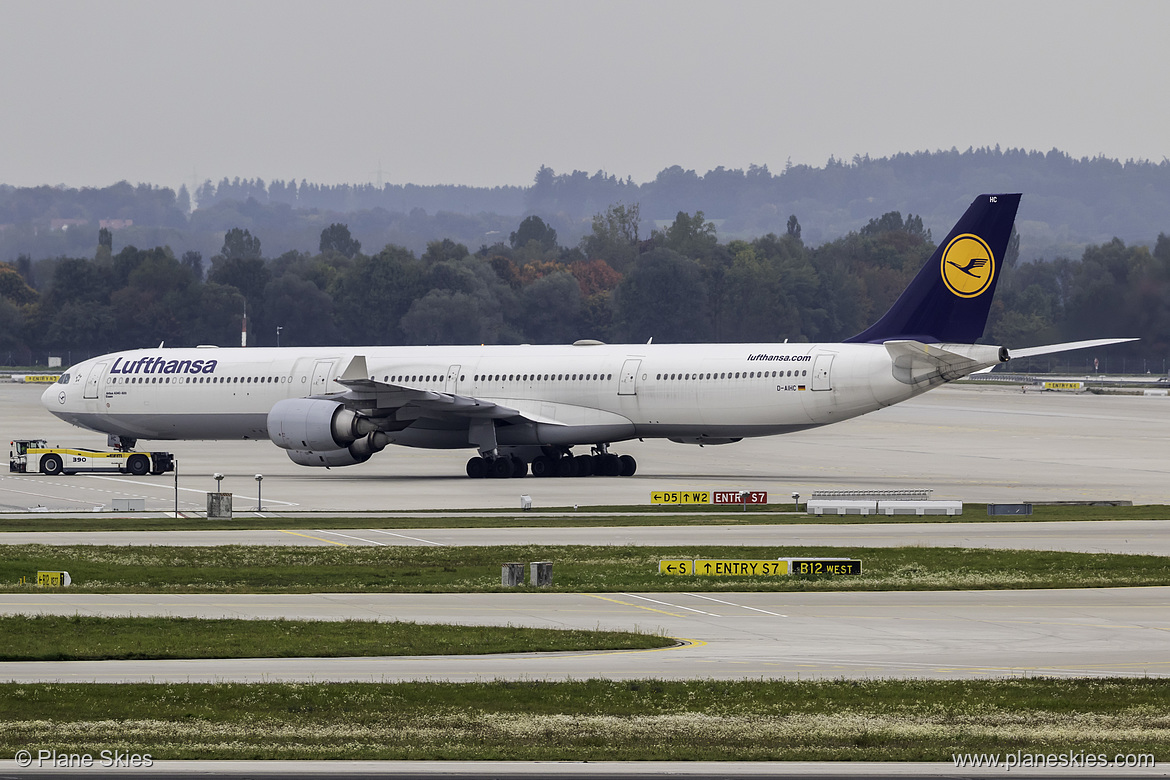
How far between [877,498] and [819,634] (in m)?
20.7

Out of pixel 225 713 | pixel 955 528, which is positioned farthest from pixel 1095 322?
pixel 225 713

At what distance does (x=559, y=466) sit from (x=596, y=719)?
38.0 meters

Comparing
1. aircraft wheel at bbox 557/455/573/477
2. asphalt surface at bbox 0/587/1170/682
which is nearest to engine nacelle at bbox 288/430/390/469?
aircraft wheel at bbox 557/455/573/477

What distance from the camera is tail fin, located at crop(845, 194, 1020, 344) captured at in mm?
47250

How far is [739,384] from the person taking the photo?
1965 inches

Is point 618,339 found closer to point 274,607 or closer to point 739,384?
point 739,384

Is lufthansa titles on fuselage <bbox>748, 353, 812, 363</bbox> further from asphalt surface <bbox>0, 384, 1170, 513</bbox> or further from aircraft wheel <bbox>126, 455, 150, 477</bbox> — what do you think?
aircraft wheel <bbox>126, 455, 150, 477</bbox>

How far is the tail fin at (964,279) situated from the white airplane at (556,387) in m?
0.04

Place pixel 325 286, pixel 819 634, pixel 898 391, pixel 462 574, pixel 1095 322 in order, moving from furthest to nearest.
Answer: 1. pixel 325 286
2. pixel 1095 322
3. pixel 898 391
4. pixel 462 574
5. pixel 819 634

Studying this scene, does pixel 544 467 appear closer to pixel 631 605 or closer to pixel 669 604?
pixel 669 604

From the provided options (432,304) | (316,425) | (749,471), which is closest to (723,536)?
(316,425)

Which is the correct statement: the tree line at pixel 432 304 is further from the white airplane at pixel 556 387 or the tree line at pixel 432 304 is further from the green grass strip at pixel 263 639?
the green grass strip at pixel 263 639

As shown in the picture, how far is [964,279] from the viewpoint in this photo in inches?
1876

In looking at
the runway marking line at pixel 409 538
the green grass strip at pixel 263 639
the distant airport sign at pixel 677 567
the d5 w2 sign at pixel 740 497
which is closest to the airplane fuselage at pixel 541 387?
the d5 w2 sign at pixel 740 497
